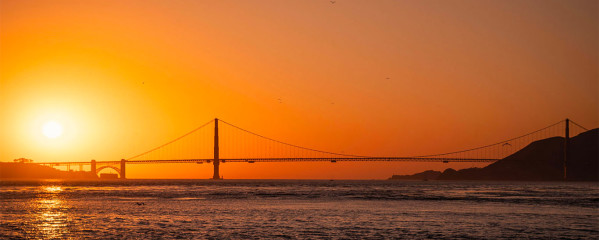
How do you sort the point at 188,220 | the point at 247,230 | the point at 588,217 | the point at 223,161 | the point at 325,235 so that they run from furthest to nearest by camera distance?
the point at 223,161
the point at 588,217
the point at 188,220
the point at 247,230
the point at 325,235

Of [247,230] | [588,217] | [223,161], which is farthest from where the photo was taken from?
[223,161]

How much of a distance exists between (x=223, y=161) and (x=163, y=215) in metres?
108

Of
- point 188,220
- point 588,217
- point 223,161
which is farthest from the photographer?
point 223,161

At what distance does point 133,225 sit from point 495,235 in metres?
16.6

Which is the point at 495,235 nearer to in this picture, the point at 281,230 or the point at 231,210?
the point at 281,230

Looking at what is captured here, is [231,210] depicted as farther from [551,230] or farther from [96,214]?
[551,230]

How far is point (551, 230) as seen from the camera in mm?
31562

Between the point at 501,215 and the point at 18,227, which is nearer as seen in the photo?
the point at 18,227

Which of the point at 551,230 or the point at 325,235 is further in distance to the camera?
the point at 551,230

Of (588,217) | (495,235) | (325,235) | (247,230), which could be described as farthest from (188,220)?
(588,217)

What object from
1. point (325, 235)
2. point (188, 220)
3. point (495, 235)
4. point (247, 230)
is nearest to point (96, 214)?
point (188, 220)

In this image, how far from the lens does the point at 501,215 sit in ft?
136

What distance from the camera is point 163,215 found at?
40.3 metres

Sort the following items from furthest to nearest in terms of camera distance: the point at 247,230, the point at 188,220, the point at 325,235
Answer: the point at 188,220, the point at 247,230, the point at 325,235
